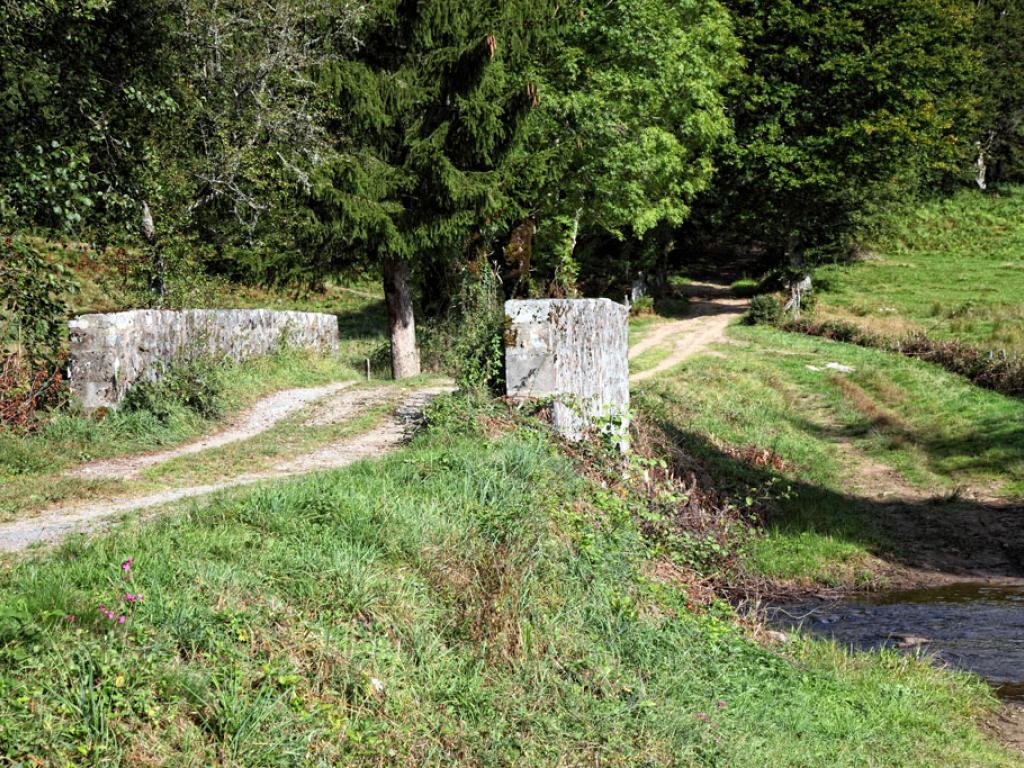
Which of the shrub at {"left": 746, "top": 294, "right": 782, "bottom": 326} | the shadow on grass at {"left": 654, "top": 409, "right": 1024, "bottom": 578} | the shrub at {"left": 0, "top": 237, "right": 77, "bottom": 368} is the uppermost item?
the shrub at {"left": 0, "top": 237, "right": 77, "bottom": 368}

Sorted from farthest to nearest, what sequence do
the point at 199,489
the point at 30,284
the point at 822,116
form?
the point at 822,116, the point at 30,284, the point at 199,489

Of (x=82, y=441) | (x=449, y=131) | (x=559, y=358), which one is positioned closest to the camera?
(x=559, y=358)

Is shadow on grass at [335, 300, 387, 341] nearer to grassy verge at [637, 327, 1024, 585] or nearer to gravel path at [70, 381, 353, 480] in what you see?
grassy verge at [637, 327, 1024, 585]

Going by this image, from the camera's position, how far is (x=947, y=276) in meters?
40.6

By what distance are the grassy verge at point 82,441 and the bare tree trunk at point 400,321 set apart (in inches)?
180

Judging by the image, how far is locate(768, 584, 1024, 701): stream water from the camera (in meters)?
9.41

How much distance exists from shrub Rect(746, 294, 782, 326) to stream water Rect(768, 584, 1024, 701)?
74.8ft

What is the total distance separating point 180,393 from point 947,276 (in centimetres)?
3642

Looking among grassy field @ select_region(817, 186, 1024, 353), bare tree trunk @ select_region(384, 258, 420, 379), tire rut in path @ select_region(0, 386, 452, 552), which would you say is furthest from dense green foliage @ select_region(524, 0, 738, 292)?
tire rut in path @ select_region(0, 386, 452, 552)

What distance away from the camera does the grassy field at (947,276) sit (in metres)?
30.0

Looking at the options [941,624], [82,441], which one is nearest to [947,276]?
[941,624]

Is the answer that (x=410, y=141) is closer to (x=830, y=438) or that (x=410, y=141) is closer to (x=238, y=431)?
(x=238, y=431)

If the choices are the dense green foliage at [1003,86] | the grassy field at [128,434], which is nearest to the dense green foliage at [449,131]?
the grassy field at [128,434]

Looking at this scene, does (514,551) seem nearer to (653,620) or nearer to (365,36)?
(653,620)
